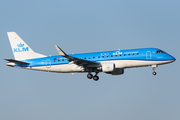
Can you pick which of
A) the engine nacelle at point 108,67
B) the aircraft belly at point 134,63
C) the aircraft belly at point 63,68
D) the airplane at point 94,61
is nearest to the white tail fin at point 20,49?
the airplane at point 94,61

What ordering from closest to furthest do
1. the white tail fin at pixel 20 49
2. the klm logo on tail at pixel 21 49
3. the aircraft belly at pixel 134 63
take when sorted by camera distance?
1. the aircraft belly at pixel 134 63
2. the white tail fin at pixel 20 49
3. the klm logo on tail at pixel 21 49

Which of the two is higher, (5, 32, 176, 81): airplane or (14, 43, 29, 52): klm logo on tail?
(14, 43, 29, 52): klm logo on tail

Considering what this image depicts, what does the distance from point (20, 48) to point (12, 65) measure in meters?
4.29

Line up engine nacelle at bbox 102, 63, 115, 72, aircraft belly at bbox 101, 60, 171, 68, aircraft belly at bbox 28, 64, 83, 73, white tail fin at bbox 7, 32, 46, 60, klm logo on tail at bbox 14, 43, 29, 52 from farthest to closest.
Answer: klm logo on tail at bbox 14, 43, 29, 52, white tail fin at bbox 7, 32, 46, 60, aircraft belly at bbox 28, 64, 83, 73, aircraft belly at bbox 101, 60, 171, 68, engine nacelle at bbox 102, 63, 115, 72

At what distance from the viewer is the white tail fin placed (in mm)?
55688

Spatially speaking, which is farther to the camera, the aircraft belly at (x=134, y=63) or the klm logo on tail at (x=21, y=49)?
the klm logo on tail at (x=21, y=49)

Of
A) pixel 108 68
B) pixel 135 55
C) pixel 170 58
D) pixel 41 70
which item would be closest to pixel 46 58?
pixel 41 70

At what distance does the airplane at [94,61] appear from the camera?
49350 mm

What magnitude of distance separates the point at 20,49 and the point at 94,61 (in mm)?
14661

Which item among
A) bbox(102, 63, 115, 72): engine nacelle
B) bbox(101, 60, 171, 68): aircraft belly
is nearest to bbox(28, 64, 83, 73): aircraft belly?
bbox(102, 63, 115, 72): engine nacelle

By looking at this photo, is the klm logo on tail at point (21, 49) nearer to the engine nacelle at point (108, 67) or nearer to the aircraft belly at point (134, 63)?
the engine nacelle at point (108, 67)

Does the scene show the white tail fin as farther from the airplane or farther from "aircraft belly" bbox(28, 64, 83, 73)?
"aircraft belly" bbox(28, 64, 83, 73)

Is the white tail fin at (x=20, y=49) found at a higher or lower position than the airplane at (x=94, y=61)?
higher

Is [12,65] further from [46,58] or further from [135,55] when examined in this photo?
[135,55]
